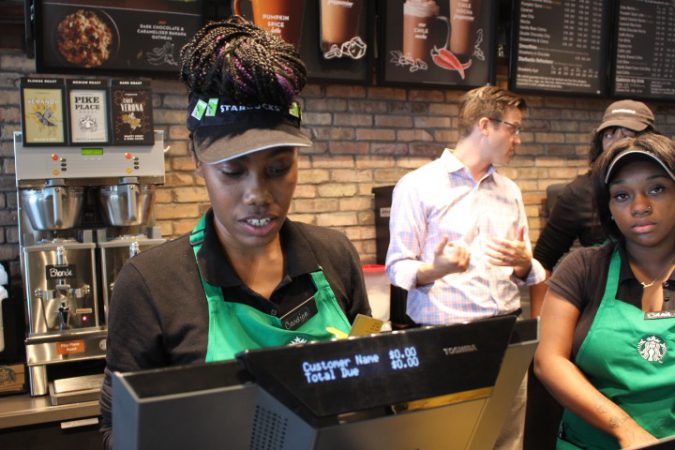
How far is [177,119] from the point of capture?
3230 mm

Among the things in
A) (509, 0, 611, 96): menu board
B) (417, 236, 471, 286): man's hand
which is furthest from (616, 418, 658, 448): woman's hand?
(509, 0, 611, 96): menu board

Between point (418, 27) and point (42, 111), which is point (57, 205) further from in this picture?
point (418, 27)

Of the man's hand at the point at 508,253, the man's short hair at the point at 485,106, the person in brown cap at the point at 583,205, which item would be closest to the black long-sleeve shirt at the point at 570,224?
the person in brown cap at the point at 583,205

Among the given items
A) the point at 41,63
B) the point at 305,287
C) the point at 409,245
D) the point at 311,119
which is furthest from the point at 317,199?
the point at 305,287

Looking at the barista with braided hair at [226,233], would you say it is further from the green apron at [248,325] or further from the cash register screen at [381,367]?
the cash register screen at [381,367]

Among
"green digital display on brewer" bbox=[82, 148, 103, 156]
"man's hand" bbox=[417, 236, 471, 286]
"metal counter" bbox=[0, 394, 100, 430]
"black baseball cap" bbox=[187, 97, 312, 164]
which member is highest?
"black baseball cap" bbox=[187, 97, 312, 164]

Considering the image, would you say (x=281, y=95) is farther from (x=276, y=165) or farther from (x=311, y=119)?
(x=311, y=119)

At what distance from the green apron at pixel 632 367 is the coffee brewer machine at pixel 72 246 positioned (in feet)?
6.01

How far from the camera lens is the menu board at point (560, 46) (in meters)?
3.89

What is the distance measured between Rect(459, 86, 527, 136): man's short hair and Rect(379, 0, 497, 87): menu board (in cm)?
90

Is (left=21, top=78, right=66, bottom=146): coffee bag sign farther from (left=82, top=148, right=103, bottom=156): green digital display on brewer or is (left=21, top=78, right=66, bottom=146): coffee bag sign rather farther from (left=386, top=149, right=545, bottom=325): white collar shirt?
(left=386, top=149, right=545, bottom=325): white collar shirt

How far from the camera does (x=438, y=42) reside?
3.68 meters

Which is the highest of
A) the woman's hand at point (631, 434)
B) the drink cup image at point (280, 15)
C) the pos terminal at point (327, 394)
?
the drink cup image at point (280, 15)

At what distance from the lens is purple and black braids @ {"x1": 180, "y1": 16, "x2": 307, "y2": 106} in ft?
3.34
